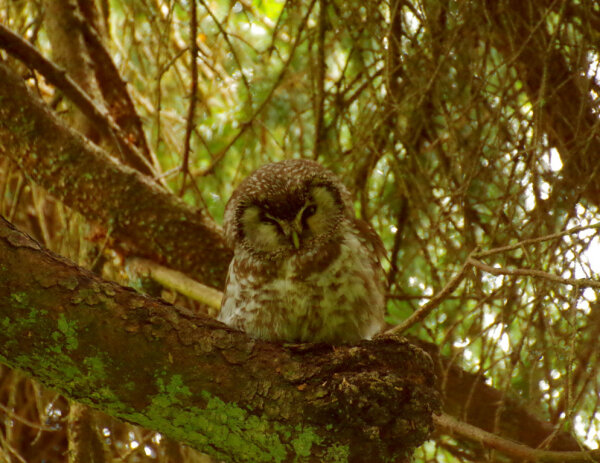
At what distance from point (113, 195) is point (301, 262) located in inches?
41.6

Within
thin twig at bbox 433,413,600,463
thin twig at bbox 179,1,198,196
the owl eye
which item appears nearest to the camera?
thin twig at bbox 433,413,600,463

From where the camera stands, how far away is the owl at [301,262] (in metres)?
2.19

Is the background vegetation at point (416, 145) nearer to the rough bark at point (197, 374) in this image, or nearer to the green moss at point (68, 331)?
the rough bark at point (197, 374)

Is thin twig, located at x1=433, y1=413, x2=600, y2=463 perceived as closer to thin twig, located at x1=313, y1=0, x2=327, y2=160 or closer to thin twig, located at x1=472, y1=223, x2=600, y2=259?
thin twig, located at x1=472, y1=223, x2=600, y2=259

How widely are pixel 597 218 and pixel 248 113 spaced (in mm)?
1536

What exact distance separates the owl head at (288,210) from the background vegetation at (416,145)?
1.23 ft

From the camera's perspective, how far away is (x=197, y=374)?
161cm

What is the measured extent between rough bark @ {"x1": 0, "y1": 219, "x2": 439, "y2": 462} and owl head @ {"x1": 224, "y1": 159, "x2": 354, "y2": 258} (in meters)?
0.64

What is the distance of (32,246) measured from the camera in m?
1.58

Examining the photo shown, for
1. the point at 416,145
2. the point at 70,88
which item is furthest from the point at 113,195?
the point at 416,145

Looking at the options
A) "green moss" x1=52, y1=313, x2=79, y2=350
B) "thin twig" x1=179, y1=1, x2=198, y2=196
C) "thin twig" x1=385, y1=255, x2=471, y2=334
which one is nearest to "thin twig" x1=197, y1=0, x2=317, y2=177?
"thin twig" x1=179, y1=1, x2=198, y2=196

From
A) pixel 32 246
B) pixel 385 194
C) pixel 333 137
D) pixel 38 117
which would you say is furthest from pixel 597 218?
pixel 38 117

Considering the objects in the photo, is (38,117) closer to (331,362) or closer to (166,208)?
(166,208)

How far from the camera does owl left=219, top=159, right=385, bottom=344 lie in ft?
7.17
